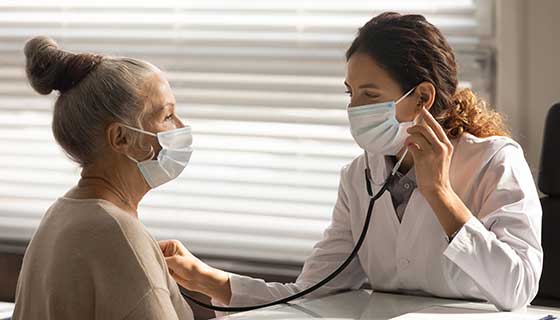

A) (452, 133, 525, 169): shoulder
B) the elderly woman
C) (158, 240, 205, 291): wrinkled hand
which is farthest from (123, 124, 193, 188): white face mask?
(452, 133, 525, 169): shoulder

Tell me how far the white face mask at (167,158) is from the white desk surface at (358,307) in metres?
0.31

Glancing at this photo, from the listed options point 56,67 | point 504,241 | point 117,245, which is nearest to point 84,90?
point 56,67

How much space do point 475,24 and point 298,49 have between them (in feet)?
1.98

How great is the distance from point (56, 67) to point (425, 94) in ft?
2.58

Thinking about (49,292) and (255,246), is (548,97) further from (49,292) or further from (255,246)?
(49,292)

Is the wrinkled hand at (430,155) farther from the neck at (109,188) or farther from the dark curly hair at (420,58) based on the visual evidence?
the neck at (109,188)

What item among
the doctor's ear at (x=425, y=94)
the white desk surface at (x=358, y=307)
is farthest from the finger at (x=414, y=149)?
the white desk surface at (x=358, y=307)

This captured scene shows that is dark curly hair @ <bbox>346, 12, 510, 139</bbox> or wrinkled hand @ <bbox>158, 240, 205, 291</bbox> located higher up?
dark curly hair @ <bbox>346, 12, 510, 139</bbox>

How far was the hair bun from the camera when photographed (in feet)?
6.07

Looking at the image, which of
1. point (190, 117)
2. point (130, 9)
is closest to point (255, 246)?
point (190, 117)

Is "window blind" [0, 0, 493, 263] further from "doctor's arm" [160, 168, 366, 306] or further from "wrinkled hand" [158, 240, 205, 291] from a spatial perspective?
"wrinkled hand" [158, 240, 205, 291]

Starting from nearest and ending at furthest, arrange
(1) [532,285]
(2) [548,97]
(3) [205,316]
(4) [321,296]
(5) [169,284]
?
(5) [169,284] < (1) [532,285] < (4) [321,296] < (2) [548,97] < (3) [205,316]

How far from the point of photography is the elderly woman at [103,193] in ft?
5.66

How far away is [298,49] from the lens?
3305 mm
